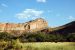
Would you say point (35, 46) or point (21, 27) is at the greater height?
point (21, 27)

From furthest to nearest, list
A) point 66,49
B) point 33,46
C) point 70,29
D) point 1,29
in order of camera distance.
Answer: point 1,29
point 70,29
point 33,46
point 66,49

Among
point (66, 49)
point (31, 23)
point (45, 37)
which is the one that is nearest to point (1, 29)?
point (31, 23)

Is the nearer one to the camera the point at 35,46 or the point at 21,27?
the point at 35,46

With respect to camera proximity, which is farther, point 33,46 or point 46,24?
point 46,24

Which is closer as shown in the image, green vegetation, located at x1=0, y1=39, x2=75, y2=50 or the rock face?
green vegetation, located at x1=0, y1=39, x2=75, y2=50

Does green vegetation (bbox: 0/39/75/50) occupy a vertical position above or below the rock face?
below

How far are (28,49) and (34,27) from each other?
198 ft

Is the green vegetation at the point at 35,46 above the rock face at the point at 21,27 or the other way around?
the other way around

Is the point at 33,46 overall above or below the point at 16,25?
below

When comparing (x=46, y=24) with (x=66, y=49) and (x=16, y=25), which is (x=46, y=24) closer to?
(x=16, y=25)

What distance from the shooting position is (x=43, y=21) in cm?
8506

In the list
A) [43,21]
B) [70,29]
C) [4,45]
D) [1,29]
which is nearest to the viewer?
[4,45]

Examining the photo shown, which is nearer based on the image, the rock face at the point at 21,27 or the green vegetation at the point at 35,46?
the green vegetation at the point at 35,46

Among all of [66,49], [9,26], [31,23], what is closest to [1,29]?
[9,26]
